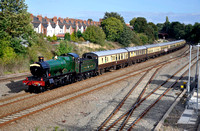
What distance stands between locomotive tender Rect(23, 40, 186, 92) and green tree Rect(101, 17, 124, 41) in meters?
29.8

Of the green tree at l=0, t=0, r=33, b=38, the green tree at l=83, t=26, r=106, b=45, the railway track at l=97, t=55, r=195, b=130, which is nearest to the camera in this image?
the railway track at l=97, t=55, r=195, b=130

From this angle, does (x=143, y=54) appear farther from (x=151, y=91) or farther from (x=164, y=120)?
(x=164, y=120)

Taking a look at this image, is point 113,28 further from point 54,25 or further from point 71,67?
point 71,67

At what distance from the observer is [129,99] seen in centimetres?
1523

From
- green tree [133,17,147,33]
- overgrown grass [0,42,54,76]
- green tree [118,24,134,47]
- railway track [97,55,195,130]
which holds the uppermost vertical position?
green tree [133,17,147,33]

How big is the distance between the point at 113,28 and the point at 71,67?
145 ft

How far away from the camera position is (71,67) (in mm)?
18906

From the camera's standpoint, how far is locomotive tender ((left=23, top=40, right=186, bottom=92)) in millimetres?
15925

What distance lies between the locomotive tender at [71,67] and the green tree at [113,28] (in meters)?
29.8

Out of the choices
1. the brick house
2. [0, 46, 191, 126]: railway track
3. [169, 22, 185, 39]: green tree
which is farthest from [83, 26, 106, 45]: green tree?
[169, 22, 185, 39]: green tree

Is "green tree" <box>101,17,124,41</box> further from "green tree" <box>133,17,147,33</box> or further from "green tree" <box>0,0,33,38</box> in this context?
"green tree" <box>0,0,33,38</box>

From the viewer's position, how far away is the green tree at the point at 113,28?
6097 cm

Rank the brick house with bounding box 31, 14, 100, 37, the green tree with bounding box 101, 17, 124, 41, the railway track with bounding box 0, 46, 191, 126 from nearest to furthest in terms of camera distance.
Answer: the railway track with bounding box 0, 46, 191, 126 → the green tree with bounding box 101, 17, 124, 41 → the brick house with bounding box 31, 14, 100, 37

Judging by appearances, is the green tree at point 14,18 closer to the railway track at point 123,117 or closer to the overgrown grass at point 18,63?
the overgrown grass at point 18,63
